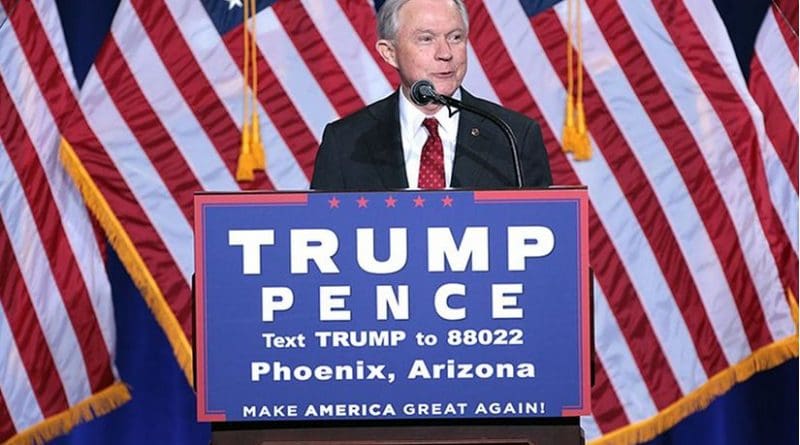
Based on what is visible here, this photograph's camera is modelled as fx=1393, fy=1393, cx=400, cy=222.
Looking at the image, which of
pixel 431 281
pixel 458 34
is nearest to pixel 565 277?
pixel 431 281

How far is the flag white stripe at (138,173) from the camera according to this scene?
11.7ft

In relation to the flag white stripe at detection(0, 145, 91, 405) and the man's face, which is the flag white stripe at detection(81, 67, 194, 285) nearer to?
the flag white stripe at detection(0, 145, 91, 405)

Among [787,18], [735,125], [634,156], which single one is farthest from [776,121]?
[634,156]

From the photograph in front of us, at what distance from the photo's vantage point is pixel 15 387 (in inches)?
144

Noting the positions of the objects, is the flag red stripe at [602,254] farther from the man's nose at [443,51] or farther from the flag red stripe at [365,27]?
the man's nose at [443,51]

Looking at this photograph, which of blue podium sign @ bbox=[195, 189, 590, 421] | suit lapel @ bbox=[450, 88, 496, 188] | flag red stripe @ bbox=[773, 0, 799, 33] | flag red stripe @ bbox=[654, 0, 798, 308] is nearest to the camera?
blue podium sign @ bbox=[195, 189, 590, 421]

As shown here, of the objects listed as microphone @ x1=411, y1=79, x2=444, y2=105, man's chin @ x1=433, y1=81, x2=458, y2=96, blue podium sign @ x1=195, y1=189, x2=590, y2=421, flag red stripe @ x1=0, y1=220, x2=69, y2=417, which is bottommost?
flag red stripe @ x1=0, y1=220, x2=69, y2=417

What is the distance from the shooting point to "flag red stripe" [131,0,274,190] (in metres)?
3.61

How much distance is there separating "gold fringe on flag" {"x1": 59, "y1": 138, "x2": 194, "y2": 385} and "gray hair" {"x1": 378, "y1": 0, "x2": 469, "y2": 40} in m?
1.28

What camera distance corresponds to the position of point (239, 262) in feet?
6.23

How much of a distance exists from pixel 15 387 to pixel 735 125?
2005mm

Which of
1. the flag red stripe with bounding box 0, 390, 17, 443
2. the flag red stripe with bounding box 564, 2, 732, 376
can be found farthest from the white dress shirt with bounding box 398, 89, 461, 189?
the flag red stripe with bounding box 0, 390, 17, 443

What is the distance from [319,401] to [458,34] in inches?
32.5

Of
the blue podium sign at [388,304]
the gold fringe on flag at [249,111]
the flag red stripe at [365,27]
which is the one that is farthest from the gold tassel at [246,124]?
the blue podium sign at [388,304]
